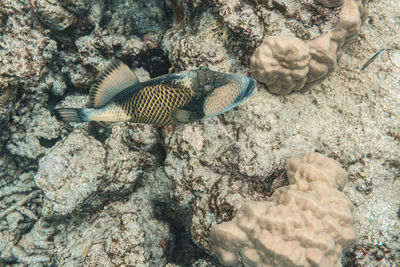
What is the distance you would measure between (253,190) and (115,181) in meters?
1.89

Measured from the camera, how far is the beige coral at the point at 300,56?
8.23 ft

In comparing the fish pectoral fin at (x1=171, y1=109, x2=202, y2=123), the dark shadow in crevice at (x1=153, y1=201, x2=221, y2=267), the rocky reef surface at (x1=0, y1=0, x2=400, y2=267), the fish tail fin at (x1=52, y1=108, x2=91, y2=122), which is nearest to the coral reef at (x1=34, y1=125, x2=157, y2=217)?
the rocky reef surface at (x1=0, y1=0, x2=400, y2=267)

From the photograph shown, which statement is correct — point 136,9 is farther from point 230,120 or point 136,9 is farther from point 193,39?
point 230,120

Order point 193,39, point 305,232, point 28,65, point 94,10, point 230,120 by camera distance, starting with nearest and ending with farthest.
Answer: 1. point 305,232
2. point 230,120
3. point 193,39
4. point 28,65
5. point 94,10

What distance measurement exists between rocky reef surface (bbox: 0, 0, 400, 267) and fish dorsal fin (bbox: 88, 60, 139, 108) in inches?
35.3

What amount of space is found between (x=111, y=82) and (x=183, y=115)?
657 mm

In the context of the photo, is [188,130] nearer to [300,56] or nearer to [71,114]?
[71,114]

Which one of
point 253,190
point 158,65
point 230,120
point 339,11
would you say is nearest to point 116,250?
point 253,190

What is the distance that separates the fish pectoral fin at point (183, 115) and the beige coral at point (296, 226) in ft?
2.82

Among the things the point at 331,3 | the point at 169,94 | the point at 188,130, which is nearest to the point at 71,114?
the point at 169,94

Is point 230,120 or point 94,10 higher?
point 94,10

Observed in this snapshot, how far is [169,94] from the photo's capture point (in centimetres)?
219

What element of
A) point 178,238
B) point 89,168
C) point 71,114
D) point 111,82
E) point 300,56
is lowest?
point 178,238

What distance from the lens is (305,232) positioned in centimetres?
210
